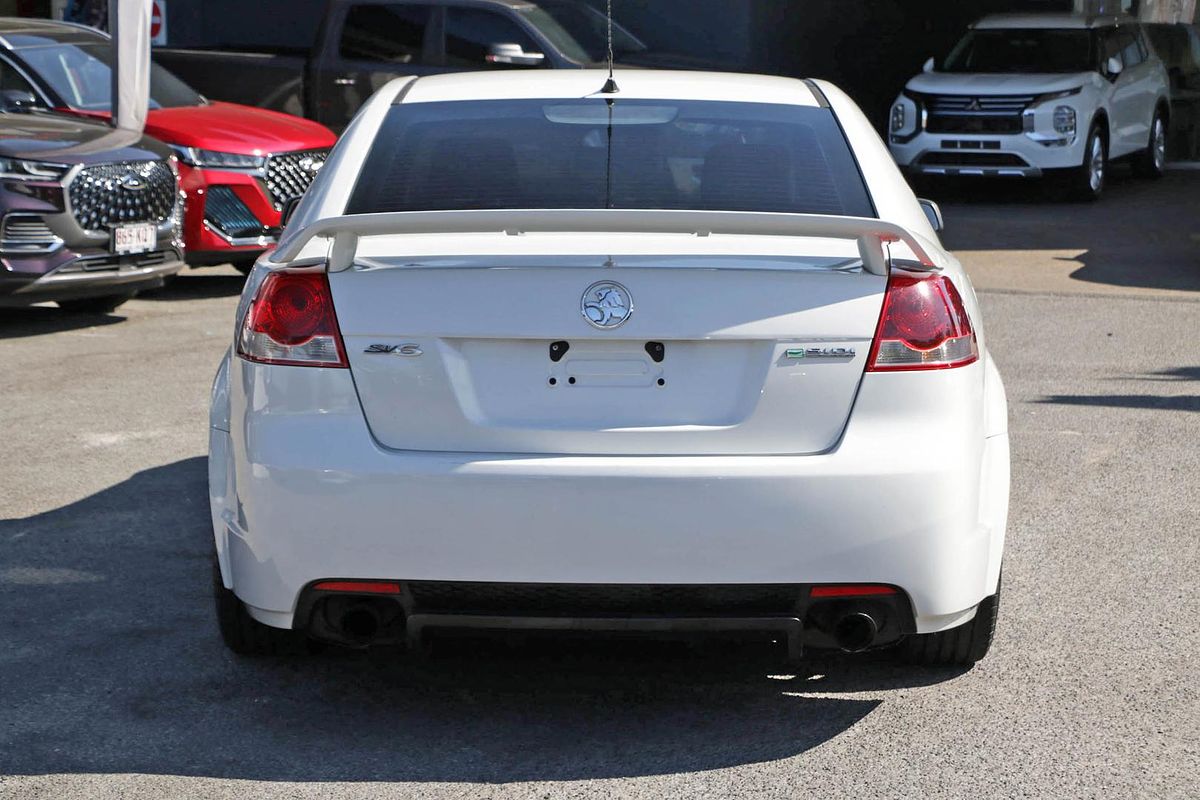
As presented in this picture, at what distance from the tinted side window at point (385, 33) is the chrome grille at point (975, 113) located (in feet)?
18.0

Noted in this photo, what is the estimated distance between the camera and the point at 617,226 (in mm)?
4020

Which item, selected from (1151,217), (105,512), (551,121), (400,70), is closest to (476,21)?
(400,70)

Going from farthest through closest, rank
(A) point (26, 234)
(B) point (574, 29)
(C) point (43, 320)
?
(B) point (574, 29), (C) point (43, 320), (A) point (26, 234)

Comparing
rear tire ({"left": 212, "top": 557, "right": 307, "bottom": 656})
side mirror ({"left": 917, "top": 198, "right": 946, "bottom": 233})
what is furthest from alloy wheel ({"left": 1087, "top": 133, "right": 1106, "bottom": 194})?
rear tire ({"left": 212, "top": 557, "right": 307, "bottom": 656})

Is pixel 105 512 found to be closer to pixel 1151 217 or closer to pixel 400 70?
pixel 400 70

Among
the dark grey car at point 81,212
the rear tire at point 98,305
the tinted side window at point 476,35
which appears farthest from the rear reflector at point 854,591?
the tinted side window at point 476,35

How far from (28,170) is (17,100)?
6.19 feet

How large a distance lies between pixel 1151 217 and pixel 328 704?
14.2 meters

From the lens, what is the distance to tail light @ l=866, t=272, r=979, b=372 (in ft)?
13.0

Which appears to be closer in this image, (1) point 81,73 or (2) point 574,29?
(1) point 81,73

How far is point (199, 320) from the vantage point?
11.0 meters

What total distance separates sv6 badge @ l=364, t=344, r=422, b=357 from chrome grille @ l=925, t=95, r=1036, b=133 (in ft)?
48.7

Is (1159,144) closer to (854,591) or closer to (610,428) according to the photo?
(854,591)

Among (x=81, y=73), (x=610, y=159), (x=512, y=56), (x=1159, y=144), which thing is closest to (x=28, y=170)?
(x=81, y=73)
